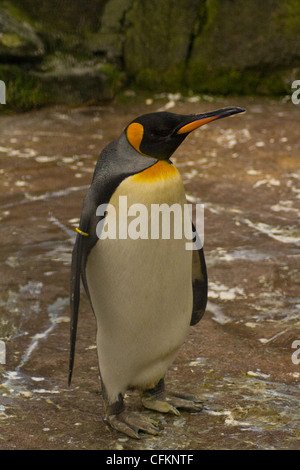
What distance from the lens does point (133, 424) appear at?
2125 millimetres

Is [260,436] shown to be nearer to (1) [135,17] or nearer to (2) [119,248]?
(2) [119,248]

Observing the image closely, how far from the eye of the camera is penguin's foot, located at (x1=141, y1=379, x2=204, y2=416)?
224 centimetres

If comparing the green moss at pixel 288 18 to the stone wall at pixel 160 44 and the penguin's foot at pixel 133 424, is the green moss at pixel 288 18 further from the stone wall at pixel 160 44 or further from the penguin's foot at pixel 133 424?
the penguin's foot at pixel 133 424

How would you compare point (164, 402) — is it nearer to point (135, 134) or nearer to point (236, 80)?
point (135, 134)

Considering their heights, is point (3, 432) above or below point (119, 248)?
below

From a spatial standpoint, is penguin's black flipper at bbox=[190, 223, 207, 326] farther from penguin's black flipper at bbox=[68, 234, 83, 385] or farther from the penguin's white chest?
penguin's black flipper at bbox=[68, 234, 83, 385]

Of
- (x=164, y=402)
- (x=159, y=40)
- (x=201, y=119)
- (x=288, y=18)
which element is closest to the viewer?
(x=201, y=119)

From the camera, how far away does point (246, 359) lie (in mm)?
2658

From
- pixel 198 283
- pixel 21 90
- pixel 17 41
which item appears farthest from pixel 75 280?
pixel 17 41

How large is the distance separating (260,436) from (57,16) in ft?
19.2

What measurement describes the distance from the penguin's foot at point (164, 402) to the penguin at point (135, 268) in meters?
0.02

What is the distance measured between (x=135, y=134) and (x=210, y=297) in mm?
1331

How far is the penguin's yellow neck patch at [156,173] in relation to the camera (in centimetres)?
200

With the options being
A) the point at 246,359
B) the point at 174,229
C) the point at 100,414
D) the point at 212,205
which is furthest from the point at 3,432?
the point at 212,205
